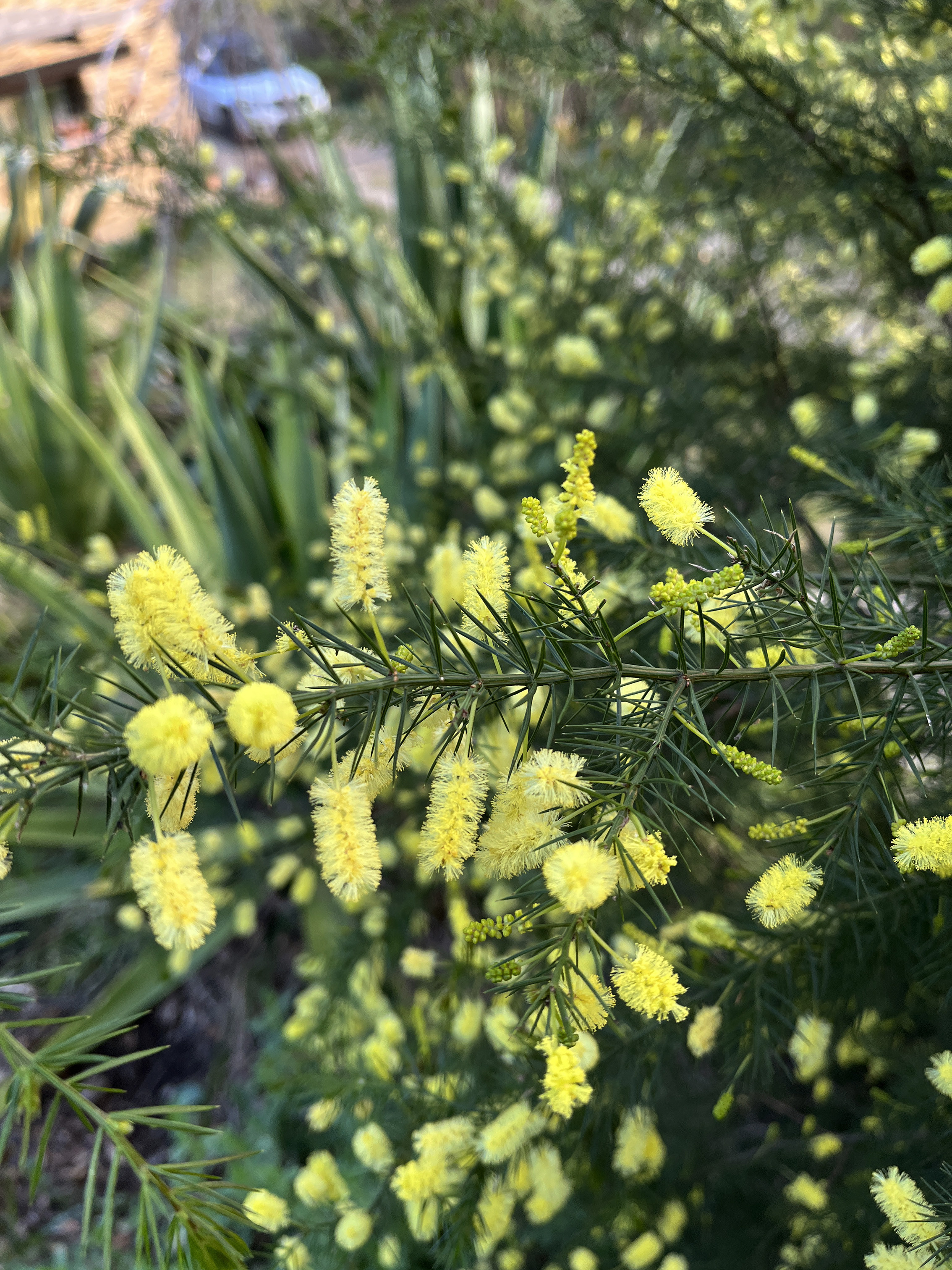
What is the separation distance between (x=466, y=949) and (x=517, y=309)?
1.14m

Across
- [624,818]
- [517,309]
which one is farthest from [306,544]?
[624,818]

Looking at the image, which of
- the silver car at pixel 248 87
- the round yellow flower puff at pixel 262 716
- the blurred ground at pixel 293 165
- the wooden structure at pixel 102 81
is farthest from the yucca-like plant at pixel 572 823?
the silver car at pixel 248 87

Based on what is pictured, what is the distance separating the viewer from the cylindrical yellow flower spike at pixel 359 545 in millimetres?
379

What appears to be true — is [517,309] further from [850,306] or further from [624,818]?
[624,818]

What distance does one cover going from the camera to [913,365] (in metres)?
1.13

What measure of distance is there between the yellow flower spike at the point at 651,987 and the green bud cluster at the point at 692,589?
0.16m

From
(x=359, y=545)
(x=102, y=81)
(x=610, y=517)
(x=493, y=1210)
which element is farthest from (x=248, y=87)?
(x=493, y=1210)

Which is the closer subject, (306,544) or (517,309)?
(517,309)

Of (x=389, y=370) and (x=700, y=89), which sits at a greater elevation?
(x=700, y=89)

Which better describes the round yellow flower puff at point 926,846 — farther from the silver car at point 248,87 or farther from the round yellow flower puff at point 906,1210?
the silver car at point 248,87

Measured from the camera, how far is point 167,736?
0.98 feet

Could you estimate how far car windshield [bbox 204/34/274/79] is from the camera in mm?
2271

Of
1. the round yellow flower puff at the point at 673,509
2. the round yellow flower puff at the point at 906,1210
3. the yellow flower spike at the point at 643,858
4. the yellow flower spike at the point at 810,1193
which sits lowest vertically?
the yellow flower spike at the point at 810,1193

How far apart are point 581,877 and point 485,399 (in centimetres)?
159
